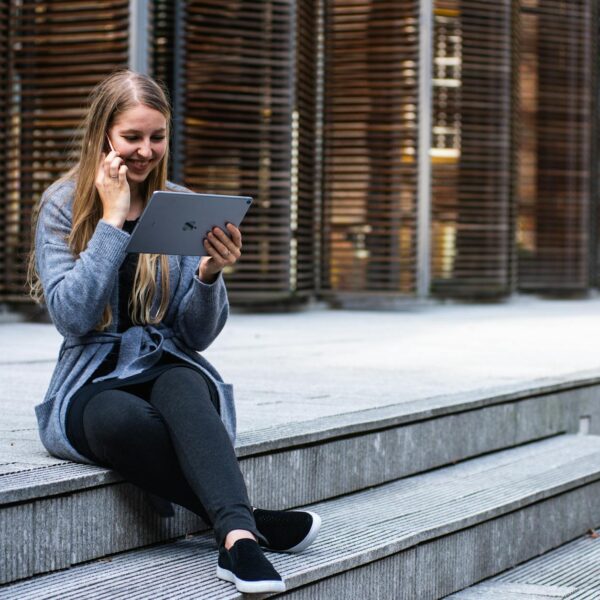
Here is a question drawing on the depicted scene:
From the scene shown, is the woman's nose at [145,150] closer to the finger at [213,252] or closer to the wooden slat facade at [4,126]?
the finger at [213,252]

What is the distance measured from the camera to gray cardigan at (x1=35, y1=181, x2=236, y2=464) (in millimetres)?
3318

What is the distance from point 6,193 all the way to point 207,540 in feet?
23.9

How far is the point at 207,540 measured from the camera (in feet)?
11.5

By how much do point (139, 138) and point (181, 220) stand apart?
359 mm

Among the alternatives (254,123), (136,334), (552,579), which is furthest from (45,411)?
(254,123)

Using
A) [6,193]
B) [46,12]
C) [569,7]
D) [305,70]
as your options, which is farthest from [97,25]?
[569,7]

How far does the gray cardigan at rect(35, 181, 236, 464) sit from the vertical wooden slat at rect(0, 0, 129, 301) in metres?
6.77

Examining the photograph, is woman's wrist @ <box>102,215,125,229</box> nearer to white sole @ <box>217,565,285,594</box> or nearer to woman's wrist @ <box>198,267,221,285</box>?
woman's wrist @ <box>198,267,221,285</box>

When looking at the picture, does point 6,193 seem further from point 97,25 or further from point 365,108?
point 365,108

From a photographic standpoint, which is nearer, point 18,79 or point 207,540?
point 207,540

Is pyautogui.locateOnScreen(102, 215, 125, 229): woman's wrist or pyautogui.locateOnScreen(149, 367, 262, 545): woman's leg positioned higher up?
pyautogui.locateOnScreen(102, 215, 125, 229): woman's wrist

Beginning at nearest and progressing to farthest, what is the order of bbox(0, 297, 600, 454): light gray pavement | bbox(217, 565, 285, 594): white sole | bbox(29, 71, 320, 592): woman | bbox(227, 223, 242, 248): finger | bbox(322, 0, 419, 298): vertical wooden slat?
1. bbox(217, 565, 285, 594): white sole
2. bbox(29, 71, 320, 592): woman
3. bbox(227, 223, 242, 248): finger
4. bbox(0, 297, 600, 454): light gray pavement
5. bbox(322, 0, 419, 298): vertical wooden slat

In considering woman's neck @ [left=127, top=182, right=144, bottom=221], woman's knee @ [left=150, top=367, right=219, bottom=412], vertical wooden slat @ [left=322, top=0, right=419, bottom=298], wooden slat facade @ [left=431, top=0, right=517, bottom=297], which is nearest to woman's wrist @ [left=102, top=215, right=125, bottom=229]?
woman's neck @ [left=127, top=182, right=144, bottom=221]

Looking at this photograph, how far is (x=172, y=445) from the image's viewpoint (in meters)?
3.22
